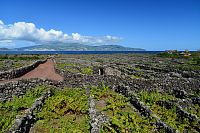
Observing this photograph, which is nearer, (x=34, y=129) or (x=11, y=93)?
(x=34, y=129)

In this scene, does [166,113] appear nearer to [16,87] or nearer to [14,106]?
[14,106]

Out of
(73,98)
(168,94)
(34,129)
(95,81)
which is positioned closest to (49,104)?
(73,98)

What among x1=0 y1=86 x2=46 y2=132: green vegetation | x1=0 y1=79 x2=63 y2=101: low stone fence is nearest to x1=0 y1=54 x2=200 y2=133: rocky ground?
x1=0 y1=86 x2=46 y2=132: green vegetation

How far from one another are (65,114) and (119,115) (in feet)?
18.1

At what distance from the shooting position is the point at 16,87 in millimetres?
34875

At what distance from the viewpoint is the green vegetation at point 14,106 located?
22.9 meters

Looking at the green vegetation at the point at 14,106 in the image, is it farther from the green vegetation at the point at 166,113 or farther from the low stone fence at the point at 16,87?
the green vegetation at the point at 166,113

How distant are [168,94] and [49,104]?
17204 mm

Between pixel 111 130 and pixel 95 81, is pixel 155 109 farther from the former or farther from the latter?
pixel 95 81

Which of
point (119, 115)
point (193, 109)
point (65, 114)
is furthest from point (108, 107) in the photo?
point (193, 109)

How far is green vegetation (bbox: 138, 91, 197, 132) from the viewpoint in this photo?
81.4 feet

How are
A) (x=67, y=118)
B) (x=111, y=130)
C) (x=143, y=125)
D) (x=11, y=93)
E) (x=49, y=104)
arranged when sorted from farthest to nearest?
(x=11, y=93) < (x=49, y=104) < (x=67, y=118) < (x=143, y=125) < (x=111, y=130)

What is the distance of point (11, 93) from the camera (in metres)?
33.4

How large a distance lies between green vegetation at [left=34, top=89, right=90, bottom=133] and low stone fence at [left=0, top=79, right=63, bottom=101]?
385 centimetres
